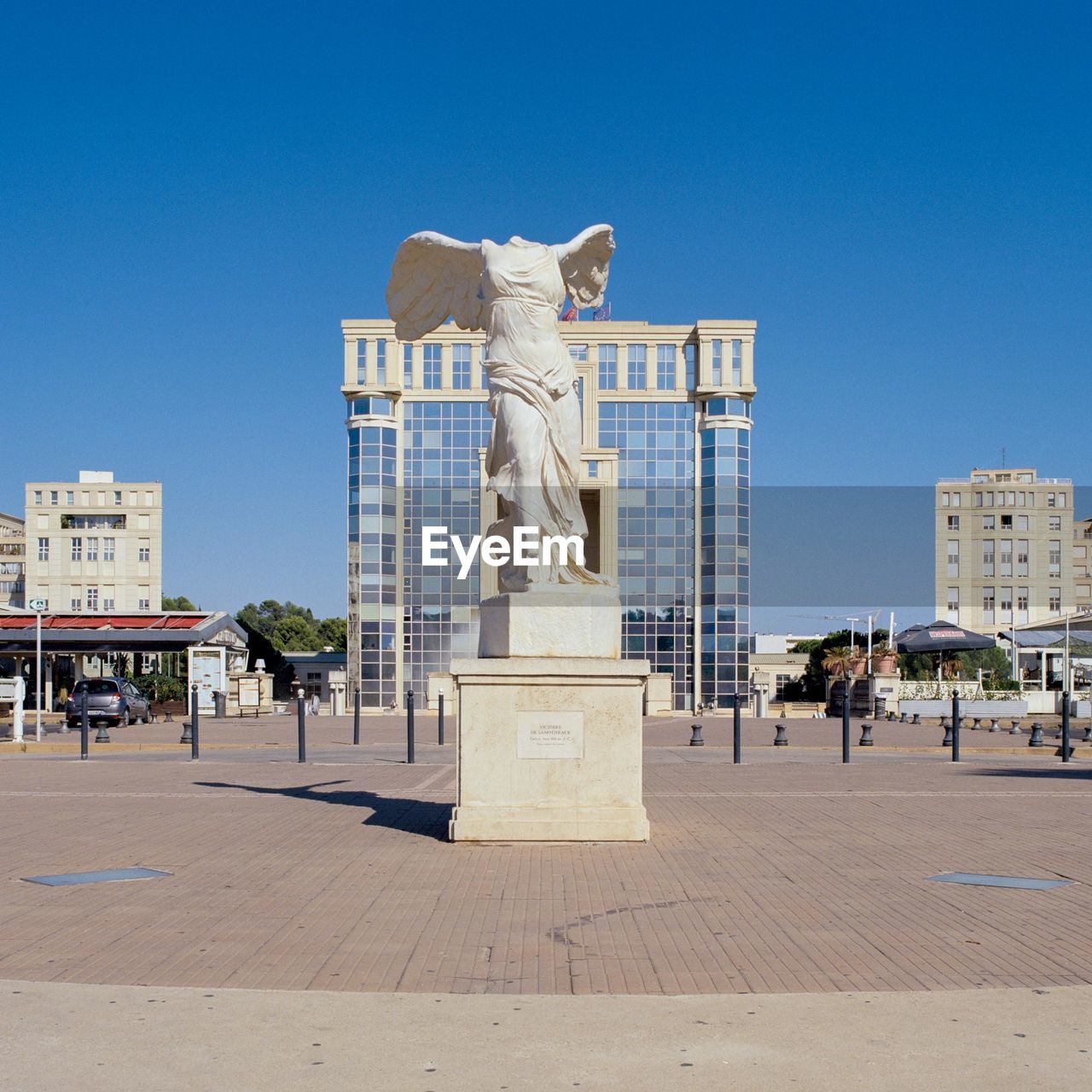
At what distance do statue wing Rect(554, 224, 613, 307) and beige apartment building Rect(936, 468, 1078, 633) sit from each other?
130 metres

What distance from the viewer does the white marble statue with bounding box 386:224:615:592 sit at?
11656 mm

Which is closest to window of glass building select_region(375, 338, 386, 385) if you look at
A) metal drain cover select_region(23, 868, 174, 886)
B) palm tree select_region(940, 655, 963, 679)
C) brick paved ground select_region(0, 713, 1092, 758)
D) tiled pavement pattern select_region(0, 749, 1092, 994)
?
brick paved ground select_region(0, 713, 1092, 758)

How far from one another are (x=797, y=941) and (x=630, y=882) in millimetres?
2119

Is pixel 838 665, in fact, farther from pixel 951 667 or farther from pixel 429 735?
pixel 429 735

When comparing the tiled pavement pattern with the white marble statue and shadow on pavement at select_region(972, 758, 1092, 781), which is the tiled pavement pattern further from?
shadow on pavement at select_region(972, 758, 1092, 781)

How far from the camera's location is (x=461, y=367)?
71625 millimetres

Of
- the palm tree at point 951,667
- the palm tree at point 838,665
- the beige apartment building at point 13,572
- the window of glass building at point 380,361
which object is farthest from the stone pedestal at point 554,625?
the beige apartment building at point 13,572

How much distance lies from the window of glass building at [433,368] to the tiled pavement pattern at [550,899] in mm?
56274

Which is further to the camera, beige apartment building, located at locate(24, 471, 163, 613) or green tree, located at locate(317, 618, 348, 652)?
green tree, located at locate(317, 618, 348, 652)

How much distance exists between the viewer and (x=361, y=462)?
6981cm

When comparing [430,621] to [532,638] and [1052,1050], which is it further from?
[1052,1050]

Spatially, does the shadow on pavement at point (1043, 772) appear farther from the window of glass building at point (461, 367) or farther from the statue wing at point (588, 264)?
the window of glass building at point (461, 367)

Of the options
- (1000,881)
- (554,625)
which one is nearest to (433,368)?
(554,625)

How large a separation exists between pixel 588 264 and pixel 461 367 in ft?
194
